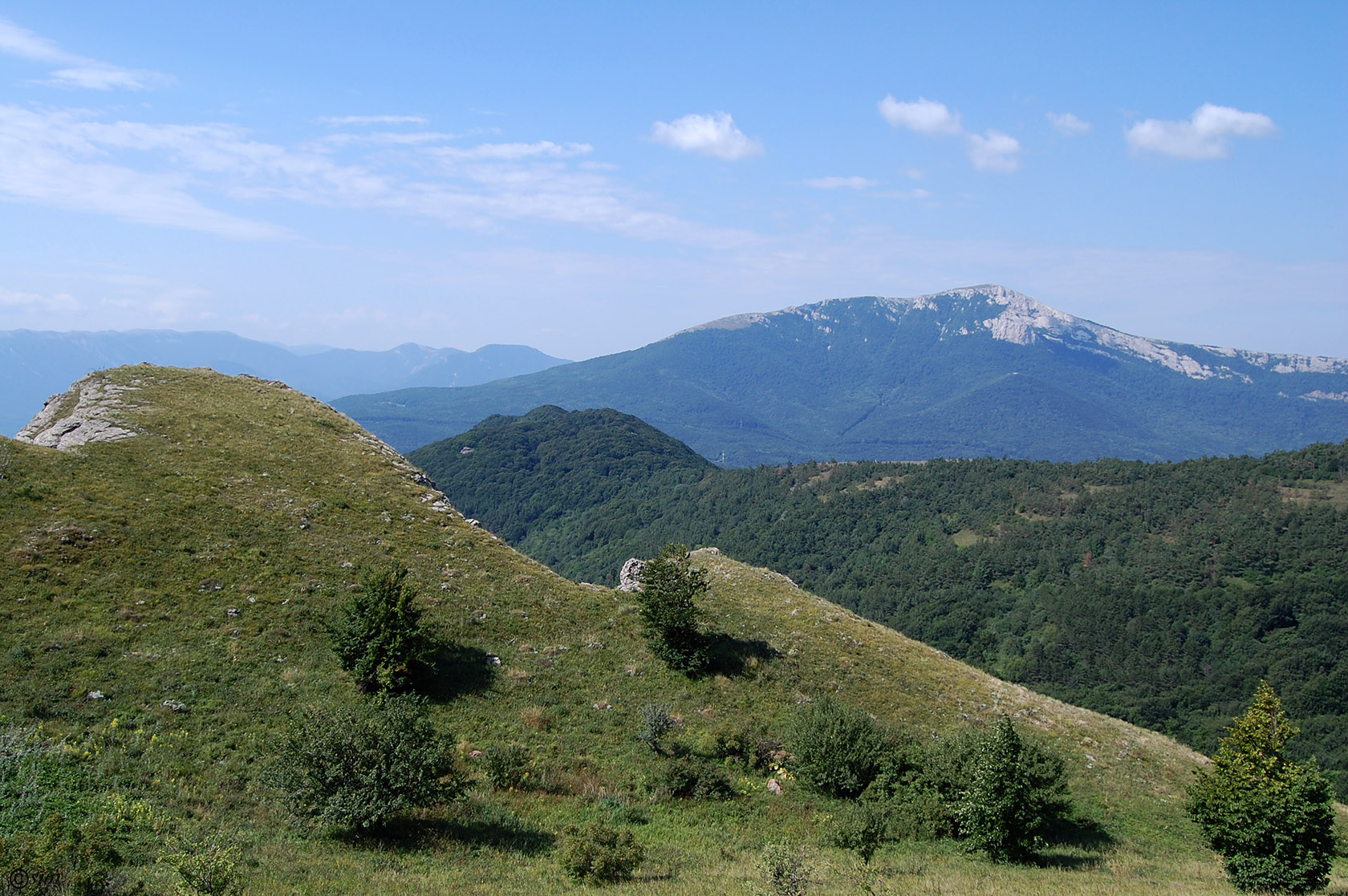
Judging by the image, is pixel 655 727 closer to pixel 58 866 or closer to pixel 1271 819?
pixel 58 866

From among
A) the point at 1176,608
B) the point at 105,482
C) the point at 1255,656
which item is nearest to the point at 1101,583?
the point at 1176,608

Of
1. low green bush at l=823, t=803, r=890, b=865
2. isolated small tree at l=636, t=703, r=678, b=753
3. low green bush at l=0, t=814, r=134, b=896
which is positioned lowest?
low green bush at l=823, t=803, r=890, b=865

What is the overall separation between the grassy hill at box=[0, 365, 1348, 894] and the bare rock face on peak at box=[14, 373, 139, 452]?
0.83m

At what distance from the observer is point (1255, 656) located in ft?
370

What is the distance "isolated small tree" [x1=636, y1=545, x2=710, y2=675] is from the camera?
2584 cm

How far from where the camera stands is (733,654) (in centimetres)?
2734

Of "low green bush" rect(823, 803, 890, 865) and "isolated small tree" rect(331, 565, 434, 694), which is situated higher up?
"isolated small tree" rect(331, 565, 434, 694)

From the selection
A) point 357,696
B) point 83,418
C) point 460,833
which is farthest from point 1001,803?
point 83,418

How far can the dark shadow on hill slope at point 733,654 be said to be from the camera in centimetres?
2634

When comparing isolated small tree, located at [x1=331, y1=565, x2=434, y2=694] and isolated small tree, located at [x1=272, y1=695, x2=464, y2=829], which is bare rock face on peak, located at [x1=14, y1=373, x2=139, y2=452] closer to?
isolated small tree, located at [x1=331, y1=565, x2=434, y2=694]

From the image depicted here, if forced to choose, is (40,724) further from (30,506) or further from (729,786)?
(729,786)

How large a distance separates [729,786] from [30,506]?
2498 cm

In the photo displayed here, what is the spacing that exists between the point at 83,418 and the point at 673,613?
29537 millimetres

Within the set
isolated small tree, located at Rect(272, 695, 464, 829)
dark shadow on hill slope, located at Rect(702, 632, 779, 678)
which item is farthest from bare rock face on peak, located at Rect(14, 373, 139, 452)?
dark shadow on hill slope, located at Rect(702, 632, 779, 678)
